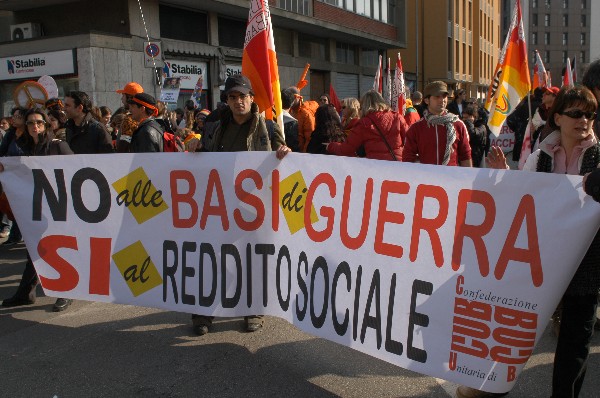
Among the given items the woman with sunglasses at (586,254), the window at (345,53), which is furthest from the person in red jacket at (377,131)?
the window at (345,53)

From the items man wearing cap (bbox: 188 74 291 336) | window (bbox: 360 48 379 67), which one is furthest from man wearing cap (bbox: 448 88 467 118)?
window (bbox: 360 48 379 67)

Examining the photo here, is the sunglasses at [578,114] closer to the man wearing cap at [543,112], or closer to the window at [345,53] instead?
the man wearing cap at [543,112]

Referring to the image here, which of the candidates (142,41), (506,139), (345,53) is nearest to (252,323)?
(506,139)

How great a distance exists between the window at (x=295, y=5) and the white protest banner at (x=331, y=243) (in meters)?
→ 19.5

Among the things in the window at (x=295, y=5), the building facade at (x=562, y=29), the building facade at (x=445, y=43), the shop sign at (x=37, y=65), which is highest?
the building facade at (x=562, y=29)

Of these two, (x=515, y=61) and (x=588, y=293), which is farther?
(x=515, y=61)

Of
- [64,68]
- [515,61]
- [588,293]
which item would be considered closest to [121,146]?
[515,61]

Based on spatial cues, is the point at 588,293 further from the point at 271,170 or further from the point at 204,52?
the point at 204,52

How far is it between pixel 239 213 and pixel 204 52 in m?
16.6

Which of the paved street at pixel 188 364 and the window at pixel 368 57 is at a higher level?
the window at pixel 368 57

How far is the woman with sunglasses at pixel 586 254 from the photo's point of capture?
2902mm

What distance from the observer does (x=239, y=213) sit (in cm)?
405

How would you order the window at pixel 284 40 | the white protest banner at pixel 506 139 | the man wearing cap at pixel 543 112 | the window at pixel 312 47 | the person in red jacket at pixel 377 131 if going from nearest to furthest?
the person in red jacket at pixel 377 131 → the man wearing cap at pixel 543 112 → the white protest banner at pixel 506 139 → the window at pixel 284 40 → the window at pixel 312 47

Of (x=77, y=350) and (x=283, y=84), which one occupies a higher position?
(x=283, y=84)
